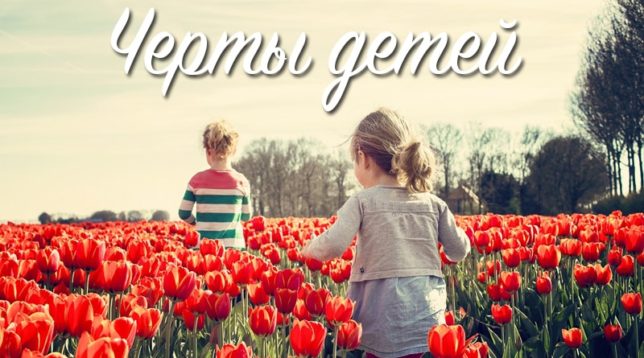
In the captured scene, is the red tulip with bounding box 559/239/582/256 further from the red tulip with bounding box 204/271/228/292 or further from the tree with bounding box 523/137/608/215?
the tree with bounding box 523/137/608/215

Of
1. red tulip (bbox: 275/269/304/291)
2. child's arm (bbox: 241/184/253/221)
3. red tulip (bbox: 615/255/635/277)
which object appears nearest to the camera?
red tulip (bbox: 275/269/304/291)

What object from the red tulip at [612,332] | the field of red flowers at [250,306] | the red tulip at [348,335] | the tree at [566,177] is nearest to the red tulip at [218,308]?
the field of red flowers at [250,306]

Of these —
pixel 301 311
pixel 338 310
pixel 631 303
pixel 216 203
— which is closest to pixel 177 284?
pixel 301 311

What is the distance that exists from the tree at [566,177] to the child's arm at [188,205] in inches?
1565

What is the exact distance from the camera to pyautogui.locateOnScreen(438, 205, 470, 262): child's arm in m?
4.44

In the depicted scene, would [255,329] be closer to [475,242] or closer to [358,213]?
[358,213]

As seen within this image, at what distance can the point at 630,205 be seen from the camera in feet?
80.8

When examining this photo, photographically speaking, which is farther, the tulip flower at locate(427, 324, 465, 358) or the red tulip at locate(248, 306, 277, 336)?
the red tulip at locate(248, 306, 277, 336)

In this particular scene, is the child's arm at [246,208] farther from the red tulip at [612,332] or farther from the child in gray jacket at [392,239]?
the red tulip at [612,332]

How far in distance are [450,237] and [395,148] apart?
2.18 ft

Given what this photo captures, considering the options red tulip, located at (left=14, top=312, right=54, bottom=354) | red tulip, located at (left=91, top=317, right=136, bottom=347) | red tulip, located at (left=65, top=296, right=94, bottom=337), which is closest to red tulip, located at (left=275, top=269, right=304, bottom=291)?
red tulip, located at (left=65, top=296, right=94, bottom=337)

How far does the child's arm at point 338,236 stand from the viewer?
4004 millimetres

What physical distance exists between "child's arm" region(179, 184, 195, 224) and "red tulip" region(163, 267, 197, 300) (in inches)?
168

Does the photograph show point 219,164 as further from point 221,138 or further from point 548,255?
point 548,255
